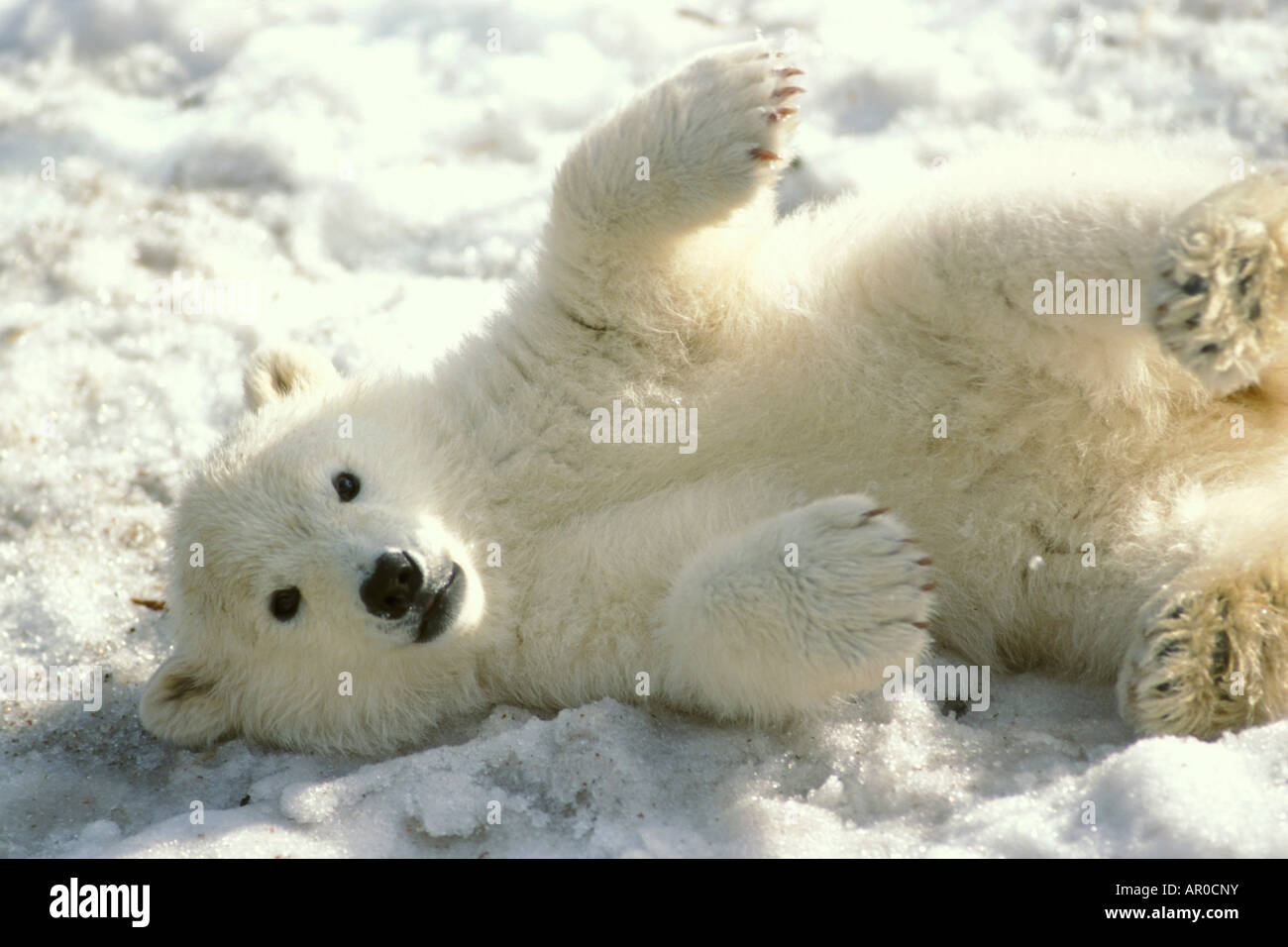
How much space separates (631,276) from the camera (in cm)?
384

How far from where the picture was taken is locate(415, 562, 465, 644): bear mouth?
3.54m

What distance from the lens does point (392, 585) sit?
11.4ft

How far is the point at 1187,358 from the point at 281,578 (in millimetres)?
2746

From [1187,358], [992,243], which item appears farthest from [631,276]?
[1187,358]

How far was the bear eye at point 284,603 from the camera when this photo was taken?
3768 millimetres

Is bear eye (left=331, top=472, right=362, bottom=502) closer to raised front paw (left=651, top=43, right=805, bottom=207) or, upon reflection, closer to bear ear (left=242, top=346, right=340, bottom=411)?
bear ear (left=242, top=346, right=340, bottom=411)

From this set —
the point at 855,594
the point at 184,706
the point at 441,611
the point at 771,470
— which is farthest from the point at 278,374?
the point at 855,594

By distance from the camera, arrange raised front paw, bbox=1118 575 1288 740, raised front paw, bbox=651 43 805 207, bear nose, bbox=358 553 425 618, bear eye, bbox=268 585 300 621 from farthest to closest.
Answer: bear eye, bbox=268 585 300 621 < raised front paw, bbox=651 43 805 207 < bear nose, bbox=358 553 425 618 < raised front paw, bbox=1118 575 1288 740

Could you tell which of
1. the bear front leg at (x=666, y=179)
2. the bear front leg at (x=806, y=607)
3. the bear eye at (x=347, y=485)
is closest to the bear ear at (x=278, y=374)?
the bear eye at (x=347, y=485)

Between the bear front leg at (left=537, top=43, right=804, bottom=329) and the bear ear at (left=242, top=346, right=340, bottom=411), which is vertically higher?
the bear front leg at (left=537, top=43, right=804, bottom=329)

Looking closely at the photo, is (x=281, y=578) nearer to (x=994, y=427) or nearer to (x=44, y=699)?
(x=44, y=699)

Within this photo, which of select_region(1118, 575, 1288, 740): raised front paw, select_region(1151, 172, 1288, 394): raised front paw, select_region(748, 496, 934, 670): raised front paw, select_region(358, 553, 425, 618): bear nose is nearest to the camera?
select_region(1151, 172, 1288, 394): raised front paw

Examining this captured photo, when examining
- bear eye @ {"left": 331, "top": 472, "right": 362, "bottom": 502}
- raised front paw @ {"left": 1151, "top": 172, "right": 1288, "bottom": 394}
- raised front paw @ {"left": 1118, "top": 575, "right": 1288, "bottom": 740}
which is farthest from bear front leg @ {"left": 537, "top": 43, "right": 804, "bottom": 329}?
raised front paw @ {"left": 1118, "top": 575, "right": 1288, "bottom": 740}

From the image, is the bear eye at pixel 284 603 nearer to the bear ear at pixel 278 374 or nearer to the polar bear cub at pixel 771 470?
the polar bear cub at pixel 771 470
